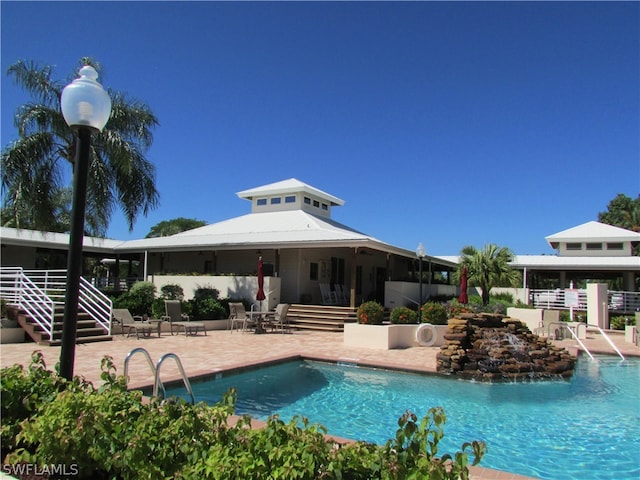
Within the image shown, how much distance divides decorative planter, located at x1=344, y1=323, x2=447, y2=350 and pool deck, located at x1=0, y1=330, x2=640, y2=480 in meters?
0.37

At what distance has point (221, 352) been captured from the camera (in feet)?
38.0

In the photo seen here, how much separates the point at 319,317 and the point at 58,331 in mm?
9209

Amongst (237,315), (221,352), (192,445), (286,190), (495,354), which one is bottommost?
(221,352)

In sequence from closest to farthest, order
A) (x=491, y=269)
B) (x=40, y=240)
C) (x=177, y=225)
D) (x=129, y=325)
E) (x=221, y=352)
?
(x=221, y=352), (x=129, y=325), (x=491, y=269), (x=40, y=240), (x=177, y=225)

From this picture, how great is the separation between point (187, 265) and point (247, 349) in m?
13.3

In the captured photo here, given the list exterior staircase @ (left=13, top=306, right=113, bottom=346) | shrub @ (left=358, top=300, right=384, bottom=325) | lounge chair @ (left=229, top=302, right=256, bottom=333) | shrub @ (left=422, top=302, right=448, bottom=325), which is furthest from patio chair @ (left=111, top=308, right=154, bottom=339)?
shrub @ (left=422, top=302, right=448, bottom=325)

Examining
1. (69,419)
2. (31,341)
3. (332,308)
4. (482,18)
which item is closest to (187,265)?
(332,308)

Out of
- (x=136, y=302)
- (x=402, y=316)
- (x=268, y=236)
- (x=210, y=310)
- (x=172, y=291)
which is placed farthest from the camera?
(x=172, y=291)

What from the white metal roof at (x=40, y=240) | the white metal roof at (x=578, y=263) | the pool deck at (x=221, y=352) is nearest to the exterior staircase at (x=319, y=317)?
the pool deck at (x=221, y=352)

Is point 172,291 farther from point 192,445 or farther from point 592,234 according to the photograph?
point 592,234

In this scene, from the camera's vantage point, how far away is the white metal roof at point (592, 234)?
99.7 ft

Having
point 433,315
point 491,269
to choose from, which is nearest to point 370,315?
point 433,315

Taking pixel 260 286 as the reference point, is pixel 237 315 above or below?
below

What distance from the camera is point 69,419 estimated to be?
129 inches
